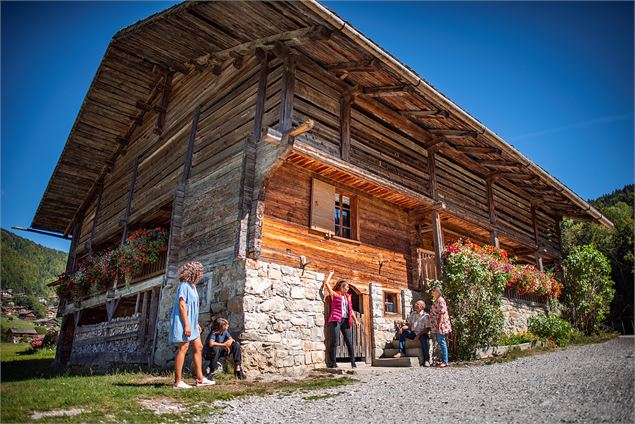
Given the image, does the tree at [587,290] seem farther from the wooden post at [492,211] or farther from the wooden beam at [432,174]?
the wooden beam at [432,174]

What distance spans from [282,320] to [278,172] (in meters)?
3.37

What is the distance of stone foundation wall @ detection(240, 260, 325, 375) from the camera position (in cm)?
788

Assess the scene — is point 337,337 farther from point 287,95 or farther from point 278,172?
point 287,95

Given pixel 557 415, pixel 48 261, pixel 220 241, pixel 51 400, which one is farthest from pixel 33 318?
pixel 557 415

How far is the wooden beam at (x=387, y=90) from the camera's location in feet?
32.4

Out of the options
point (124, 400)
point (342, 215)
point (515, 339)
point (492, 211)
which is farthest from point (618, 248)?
point (124, 400)

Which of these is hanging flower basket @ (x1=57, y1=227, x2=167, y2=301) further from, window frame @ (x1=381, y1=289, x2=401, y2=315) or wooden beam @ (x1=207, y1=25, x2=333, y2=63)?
window frame @ (x1=381, y1=289, x2=401, y2=315)

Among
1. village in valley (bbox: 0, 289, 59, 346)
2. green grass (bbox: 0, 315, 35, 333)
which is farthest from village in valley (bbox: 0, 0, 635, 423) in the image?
green grass (bbox: 0, 315, 35, 333)

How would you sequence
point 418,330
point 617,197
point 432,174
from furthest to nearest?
point 617,197 → point 432,174 → point 418,330

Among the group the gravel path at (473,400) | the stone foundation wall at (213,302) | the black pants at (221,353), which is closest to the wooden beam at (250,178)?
Answer: the stone foundation wall at (213,302)

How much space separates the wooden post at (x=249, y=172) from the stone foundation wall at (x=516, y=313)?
8.35m

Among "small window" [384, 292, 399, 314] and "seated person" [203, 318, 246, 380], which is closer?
"seated person" [203, 318, 246, 380]

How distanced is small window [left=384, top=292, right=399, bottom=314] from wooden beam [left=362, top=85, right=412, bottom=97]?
5234 mm

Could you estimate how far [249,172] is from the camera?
362 inches
